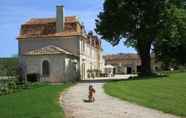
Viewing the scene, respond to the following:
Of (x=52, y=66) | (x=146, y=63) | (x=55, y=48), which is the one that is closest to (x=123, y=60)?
(x=55, y=48)

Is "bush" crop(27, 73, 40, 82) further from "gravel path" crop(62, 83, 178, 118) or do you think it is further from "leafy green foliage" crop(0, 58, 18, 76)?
"gravel path" crop(62, 83, 178, 118)

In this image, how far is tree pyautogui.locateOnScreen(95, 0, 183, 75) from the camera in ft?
178

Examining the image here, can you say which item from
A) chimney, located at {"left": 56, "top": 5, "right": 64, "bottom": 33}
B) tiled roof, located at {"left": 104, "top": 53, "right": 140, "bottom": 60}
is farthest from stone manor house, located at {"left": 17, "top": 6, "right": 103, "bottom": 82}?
tiled roof, located at {"left": 104, "top": 53, "right": 140, "bottom": 60}

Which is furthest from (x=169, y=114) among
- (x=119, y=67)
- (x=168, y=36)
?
(x=119, y=67)

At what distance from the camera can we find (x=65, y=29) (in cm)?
6625

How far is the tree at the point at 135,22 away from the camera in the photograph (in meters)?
54.3

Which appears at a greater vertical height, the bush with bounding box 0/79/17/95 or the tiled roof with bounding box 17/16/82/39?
the tiled roof with bounding box 17/16/82/39

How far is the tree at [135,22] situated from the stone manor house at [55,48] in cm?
634

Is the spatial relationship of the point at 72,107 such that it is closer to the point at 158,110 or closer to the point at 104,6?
the point at 158,110

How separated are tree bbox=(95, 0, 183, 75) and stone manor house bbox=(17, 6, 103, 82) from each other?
6.34 metres

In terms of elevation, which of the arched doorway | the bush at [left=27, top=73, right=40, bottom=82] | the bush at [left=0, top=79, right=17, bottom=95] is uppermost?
the arched doorway

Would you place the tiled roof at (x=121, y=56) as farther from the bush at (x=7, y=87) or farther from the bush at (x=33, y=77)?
the bush at (x=7, y=87)

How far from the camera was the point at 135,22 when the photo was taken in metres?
55.6

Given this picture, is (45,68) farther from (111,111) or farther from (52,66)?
(111,111)
